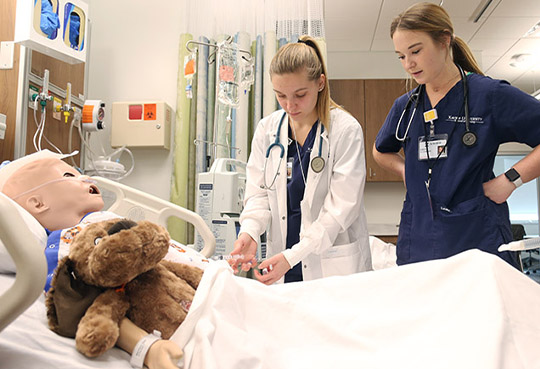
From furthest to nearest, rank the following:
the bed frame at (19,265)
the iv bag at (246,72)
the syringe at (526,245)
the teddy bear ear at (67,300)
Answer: the iv bag at (246,72) → the syringe at (526,245) → the teddy bear ear at (67,300) → the bed frame at (19,265)

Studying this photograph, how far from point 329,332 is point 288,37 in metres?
2.83

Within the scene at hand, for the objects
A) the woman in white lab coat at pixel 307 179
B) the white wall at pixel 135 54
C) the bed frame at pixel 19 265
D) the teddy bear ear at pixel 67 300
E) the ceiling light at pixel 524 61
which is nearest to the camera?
the bed frame at pixel 19 265

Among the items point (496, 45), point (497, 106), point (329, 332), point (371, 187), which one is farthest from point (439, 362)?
point (496, 45)

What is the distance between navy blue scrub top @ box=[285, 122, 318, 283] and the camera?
1.78 meters

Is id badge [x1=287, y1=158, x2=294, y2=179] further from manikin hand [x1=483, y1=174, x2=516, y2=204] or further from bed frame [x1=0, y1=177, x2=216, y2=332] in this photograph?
bed frame [x1=0, y1=177, x2=216, y2=332]

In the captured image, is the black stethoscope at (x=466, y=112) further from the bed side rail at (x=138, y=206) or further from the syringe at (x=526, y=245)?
the bed side rail at (x=138, y=206)

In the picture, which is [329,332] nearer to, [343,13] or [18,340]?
[18,340]

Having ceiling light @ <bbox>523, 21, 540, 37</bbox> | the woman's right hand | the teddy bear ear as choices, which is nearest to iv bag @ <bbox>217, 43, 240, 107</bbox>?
the woman's right hand

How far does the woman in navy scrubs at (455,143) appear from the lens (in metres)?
1.49

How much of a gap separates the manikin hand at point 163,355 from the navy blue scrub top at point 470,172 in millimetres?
1052

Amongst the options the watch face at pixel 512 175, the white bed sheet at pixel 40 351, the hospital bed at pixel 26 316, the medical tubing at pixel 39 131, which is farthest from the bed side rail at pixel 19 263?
the medical tubing at pixel 39 131

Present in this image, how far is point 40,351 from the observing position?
2.66 ft

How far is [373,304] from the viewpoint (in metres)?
1.06

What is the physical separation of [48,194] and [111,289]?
1.88 ft
